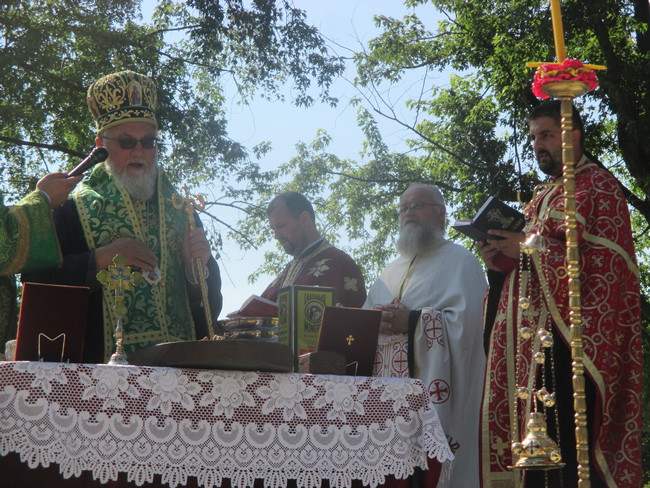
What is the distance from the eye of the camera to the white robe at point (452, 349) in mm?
5703

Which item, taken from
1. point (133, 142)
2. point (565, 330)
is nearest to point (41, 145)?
point (133, 142)

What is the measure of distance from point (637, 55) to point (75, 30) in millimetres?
6795

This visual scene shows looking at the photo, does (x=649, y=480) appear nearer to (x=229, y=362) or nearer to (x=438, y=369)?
(x=438, y=369)

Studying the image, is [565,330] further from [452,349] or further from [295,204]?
[295,204]

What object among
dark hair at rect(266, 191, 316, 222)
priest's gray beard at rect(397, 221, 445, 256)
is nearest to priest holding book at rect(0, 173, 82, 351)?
priest's gray beard at rect(397, 221, 445, 256)

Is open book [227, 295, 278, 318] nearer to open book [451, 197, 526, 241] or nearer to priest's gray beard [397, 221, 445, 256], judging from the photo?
open book [451, 197, 526, 241]

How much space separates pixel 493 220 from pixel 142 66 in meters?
8.00

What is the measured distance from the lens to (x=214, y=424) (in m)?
3.15

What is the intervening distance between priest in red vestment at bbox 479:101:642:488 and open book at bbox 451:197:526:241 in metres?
0.05

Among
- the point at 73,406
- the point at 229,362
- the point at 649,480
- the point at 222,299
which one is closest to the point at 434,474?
the point at 229,362

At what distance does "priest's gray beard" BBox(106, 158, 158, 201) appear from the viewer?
488 cm

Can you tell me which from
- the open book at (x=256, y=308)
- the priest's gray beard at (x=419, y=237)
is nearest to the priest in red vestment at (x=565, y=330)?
the open book at (x=256, y=308)

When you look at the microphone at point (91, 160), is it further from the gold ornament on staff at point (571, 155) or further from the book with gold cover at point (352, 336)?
the gold ornament on staff at point (571, 155)

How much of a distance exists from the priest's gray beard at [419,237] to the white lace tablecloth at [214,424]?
3029 mm
